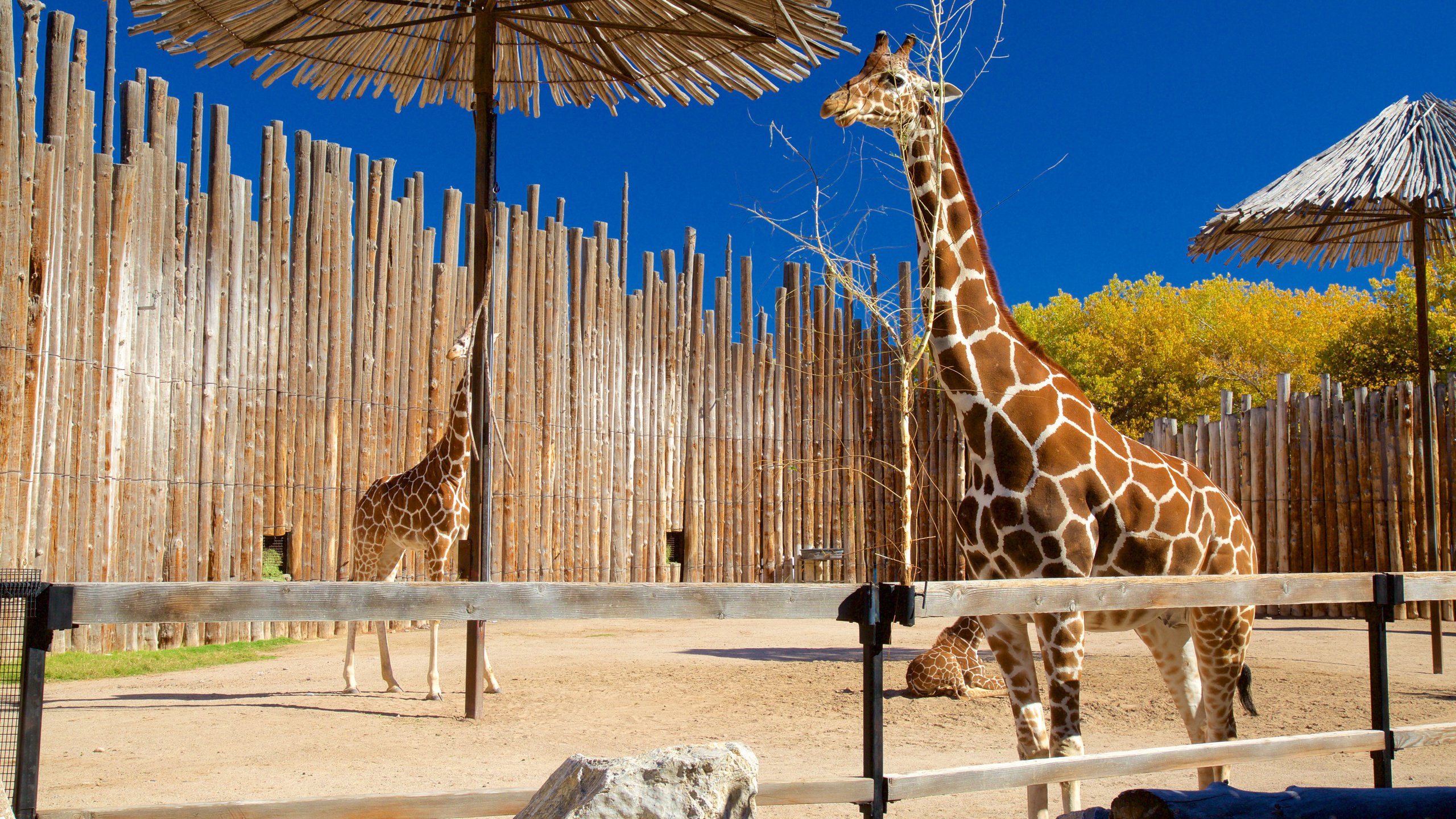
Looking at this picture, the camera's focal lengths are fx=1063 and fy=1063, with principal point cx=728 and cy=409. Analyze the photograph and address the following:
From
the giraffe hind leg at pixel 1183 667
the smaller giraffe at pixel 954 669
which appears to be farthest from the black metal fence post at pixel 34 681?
the smaller giraffe at pixel 954 669

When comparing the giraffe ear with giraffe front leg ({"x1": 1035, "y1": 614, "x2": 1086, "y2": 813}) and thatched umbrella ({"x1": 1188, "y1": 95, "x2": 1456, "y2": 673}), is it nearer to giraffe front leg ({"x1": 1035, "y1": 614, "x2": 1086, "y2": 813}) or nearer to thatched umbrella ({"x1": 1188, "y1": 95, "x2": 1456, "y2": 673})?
giraffe front leg ({"x1": 1035, "y1": 614, "x2": 1086, "y2": 813})

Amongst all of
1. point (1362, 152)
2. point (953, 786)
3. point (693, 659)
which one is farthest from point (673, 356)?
point (953, 786)

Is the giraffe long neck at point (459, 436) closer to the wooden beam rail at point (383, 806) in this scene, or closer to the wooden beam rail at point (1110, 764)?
the wooden beam rail at point (383, 806)

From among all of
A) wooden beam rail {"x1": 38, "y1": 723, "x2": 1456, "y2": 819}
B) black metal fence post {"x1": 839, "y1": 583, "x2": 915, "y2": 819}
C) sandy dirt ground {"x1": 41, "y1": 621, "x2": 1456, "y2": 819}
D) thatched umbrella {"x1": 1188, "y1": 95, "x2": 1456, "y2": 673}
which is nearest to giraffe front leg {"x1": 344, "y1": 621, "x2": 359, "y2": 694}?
sandy dirt ground {"x1": 41, "y1": 621, "x2": 1456, "y2": 819}

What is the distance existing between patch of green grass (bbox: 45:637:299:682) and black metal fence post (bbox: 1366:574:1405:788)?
798 centimetres

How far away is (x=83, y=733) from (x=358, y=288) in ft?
20.8

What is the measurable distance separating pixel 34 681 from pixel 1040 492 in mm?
3092

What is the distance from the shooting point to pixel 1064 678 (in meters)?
3.67

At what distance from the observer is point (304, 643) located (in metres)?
10.5

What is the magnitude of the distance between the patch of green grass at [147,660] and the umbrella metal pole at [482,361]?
3455 mm

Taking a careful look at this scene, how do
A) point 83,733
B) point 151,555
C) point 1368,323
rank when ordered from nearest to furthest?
point 83,733 → point 151,555 → point 1368,323

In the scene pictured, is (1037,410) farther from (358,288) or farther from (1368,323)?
(1368,323)

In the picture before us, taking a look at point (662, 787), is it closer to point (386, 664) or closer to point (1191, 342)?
point (386, 664)

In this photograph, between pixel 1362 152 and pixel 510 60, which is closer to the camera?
pixel 510 60
